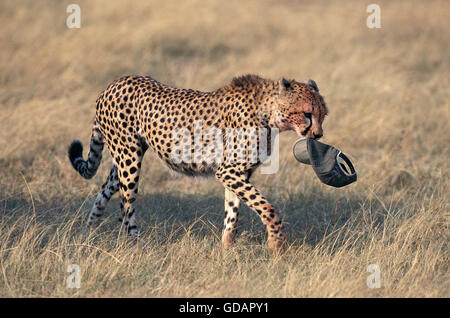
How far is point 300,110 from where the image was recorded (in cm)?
470

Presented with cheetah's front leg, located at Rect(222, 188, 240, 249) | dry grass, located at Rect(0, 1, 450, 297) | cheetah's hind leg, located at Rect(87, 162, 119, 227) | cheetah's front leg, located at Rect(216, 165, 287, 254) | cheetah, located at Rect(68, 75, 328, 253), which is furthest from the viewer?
cheetah's hind leg, located at Rect(87, 162, 119, 227)

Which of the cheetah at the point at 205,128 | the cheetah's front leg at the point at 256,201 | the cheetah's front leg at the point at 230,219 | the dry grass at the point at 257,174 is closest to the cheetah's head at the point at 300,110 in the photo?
the cheetah at the point at 205,128

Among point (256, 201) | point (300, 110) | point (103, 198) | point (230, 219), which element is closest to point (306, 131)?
point (300, 110)

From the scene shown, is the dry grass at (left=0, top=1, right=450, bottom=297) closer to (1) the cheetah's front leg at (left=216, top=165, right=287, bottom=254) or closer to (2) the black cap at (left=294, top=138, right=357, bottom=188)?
(1) the cheetah's front leg at (left=216, top=165, right=287, bottom=254)

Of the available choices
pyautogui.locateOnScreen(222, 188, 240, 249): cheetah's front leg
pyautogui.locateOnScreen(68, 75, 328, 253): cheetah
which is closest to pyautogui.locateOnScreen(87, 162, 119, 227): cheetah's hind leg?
pyautogui.locateOnScreen(68, 75, 328, 253): cheetah

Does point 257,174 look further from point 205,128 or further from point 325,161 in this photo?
point 325,161

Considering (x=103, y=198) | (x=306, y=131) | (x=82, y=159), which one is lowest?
(x=103, y=198)

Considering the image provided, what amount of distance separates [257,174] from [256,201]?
1867mm

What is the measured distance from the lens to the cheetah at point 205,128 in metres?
4.73

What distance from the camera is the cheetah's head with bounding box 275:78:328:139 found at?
4699mm

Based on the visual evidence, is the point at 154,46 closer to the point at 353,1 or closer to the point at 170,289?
the point at 353,1

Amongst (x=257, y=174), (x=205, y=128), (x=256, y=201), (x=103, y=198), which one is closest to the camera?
(x=256, y=201)

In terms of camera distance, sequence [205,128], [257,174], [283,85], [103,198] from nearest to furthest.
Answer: [283,85] < [205,128] < [103,198] < [257,174]

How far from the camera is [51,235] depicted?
490 cm
